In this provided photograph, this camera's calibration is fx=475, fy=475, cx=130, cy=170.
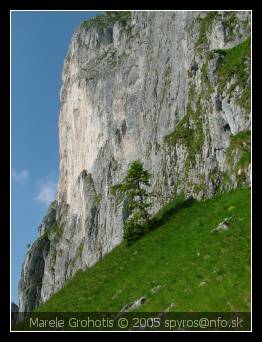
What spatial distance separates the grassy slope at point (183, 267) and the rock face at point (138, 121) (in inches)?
191

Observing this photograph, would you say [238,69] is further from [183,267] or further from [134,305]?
[134,305]

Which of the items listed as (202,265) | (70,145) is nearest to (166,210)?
(202,265)

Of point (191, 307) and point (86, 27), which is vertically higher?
point (86, 27)

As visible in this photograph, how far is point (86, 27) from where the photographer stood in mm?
119688

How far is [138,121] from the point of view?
8231cm

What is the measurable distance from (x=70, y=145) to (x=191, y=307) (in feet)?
311

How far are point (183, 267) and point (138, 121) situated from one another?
165ft

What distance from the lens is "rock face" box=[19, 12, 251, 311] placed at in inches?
2099

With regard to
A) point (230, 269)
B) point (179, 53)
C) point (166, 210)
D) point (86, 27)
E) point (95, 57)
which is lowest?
point (230, 269)

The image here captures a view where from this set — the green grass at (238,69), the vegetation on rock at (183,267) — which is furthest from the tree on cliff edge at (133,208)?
the green grass at (238,69)

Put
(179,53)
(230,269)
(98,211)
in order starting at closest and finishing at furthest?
(230,269)
(179,53)
(98,211)

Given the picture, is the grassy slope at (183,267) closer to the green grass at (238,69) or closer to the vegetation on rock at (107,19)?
Result: the green grass at (238,69)

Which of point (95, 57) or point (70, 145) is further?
point (70, 145)
